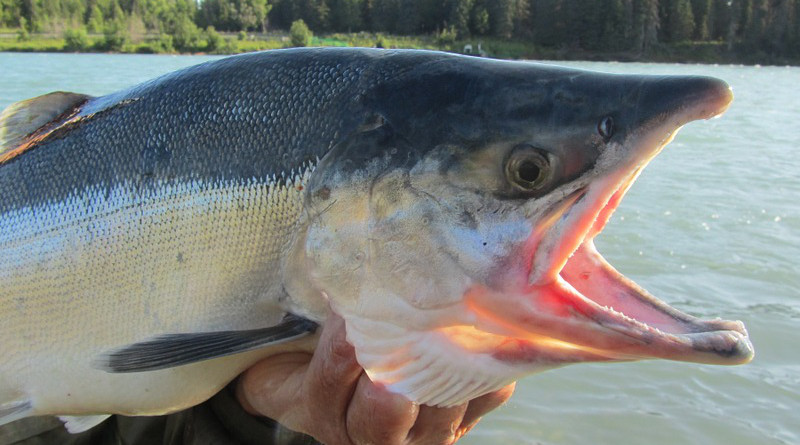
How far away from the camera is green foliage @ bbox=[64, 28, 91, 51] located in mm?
54250

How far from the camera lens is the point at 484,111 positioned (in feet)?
5.14

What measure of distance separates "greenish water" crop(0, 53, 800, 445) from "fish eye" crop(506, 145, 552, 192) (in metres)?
3.44

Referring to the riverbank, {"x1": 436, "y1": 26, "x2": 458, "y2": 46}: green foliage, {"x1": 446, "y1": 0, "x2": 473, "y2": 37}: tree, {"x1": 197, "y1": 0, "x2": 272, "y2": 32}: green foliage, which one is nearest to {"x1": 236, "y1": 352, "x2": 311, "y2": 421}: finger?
the riverbank

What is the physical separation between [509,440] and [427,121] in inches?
136

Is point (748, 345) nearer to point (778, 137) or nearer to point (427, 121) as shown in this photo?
point (427, 121)

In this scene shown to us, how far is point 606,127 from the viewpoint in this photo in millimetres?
1449

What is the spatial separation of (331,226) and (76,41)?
60.7 metres

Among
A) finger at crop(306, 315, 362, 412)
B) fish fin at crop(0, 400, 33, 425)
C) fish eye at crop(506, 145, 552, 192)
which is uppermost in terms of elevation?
fish eye at crop(506, 145, 552, 192)

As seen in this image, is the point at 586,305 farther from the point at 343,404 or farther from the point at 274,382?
the point at 274,382

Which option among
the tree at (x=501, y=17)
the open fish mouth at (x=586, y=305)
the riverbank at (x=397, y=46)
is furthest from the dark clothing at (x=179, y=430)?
the tree at (x=501, y=17)

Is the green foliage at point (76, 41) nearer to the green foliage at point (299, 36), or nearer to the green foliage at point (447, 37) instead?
the green foliage at point (299, 36)

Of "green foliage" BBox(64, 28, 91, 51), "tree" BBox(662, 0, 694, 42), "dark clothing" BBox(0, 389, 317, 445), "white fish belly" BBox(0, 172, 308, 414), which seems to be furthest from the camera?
"tree" BBox(662, 0, 694, 42)

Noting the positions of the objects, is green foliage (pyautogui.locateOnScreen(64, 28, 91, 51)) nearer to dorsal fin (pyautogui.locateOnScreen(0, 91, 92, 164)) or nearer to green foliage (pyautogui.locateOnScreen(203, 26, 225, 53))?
green foliage (pyautogui.locateOnScreen(203, 26, 225, 53))

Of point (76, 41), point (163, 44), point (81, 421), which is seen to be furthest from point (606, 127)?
point (163, 44)
